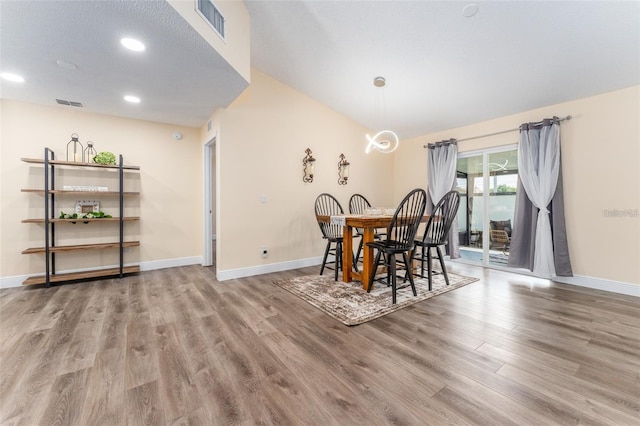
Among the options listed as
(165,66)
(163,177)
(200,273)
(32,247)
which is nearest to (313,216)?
(200,273)

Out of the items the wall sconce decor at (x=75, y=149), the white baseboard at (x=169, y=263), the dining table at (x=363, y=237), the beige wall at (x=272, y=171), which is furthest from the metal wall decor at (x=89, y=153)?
the dining table at (x=363, y=237)

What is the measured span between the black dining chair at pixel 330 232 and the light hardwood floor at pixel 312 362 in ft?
3.27

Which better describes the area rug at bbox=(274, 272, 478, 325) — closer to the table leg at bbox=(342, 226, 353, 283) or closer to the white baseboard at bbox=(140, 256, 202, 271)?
the table leg at bbox=(342, 226, 353, 283)

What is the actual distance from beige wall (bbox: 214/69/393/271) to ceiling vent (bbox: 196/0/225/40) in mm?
1303

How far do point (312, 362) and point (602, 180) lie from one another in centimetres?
406

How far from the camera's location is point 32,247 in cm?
338

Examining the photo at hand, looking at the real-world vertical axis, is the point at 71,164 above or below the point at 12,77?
below

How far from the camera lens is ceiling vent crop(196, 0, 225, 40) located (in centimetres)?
208

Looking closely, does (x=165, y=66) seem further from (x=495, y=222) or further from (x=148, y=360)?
(x=495, y=222)

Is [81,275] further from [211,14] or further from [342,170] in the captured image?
[342,170]

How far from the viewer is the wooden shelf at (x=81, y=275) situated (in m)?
3.21

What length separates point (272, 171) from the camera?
157 inches

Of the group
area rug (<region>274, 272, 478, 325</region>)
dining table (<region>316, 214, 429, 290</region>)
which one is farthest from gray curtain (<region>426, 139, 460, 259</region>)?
dining table (<region>316, 214, 429, 290</region>)

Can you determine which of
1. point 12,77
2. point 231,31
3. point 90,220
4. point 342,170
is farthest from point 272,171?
point 12,77
